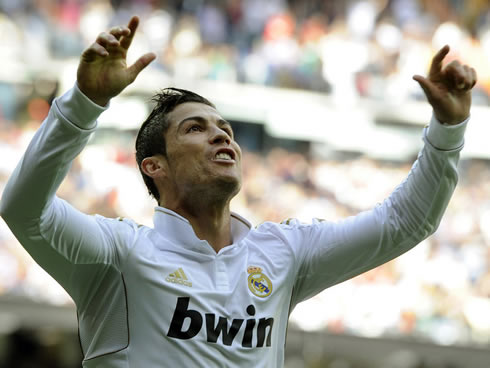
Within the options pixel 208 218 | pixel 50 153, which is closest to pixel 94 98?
pixel 50 153

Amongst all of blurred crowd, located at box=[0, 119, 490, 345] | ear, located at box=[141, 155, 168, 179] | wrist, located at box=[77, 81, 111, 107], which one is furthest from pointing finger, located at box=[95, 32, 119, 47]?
blurred crowd, located at box=[0, 119, 490, 345]

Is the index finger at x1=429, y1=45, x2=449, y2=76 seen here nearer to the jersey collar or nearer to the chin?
the chin

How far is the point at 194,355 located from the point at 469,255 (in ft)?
26.1

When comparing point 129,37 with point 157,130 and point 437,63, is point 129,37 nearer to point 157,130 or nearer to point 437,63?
point 157,130

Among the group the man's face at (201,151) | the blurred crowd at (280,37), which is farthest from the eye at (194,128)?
the blurred crowd at (280,37)

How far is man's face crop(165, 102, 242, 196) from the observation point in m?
2.80

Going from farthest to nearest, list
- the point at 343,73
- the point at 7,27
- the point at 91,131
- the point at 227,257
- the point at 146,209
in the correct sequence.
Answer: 1. the point at 343,73
2. the point at 7,27
3. the point at 146,209
4. the point at 227,257
5. the point at 91,131

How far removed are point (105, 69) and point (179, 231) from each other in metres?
0.70

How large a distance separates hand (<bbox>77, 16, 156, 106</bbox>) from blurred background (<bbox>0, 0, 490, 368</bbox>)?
7.11 m

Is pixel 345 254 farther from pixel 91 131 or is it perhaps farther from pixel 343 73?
pixel 343 73

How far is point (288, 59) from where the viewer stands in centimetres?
1132

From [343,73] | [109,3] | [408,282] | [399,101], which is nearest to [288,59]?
[343,73]

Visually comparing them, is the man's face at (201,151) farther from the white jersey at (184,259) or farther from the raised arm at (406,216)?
the raised arm at (406,216)

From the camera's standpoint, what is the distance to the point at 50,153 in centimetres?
225
